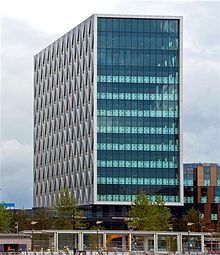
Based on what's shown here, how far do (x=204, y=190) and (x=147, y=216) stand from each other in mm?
50596

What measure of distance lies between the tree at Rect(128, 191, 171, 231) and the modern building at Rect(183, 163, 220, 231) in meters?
42.2

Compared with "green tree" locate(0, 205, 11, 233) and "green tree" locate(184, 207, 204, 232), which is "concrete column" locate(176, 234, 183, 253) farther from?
"green tree" locate(0, 205, 11, 233)

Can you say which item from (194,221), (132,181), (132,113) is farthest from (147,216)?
(132,113)

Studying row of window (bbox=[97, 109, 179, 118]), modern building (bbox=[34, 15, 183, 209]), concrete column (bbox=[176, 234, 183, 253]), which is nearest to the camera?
concrete column (bbox=[176, 234, 183, 253])

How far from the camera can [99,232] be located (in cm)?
12469

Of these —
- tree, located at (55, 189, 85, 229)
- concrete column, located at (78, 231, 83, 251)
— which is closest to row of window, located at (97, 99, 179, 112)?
tree, located at (55, 189, 85, 229)

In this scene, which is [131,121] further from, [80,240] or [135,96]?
[80,240]

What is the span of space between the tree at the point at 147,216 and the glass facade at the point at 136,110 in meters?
21.7

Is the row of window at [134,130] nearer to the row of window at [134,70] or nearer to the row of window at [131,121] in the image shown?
the row of window at [131,121]

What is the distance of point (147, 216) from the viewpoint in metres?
138

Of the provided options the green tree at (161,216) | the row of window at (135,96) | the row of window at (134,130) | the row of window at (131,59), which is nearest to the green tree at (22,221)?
the row of window at (134,130)

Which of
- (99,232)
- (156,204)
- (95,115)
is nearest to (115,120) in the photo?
(95,115)

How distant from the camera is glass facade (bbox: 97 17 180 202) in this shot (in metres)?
164

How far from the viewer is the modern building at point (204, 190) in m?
185
